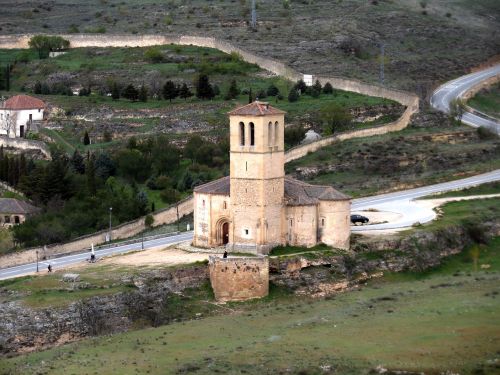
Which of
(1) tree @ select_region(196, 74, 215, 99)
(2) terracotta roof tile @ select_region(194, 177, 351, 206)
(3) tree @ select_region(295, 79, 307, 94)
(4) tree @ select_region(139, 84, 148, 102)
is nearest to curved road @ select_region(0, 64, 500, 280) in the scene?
(2) terracotta roof tile @ select_region(194, 177, 351, 206)

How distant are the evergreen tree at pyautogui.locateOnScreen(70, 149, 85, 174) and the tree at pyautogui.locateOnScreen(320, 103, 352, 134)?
1522cm

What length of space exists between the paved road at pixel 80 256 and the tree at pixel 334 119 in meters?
22.1

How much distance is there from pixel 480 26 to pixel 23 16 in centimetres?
3689

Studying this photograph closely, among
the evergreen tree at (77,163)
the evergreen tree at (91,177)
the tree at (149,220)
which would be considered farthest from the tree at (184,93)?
the tree at (149,220)

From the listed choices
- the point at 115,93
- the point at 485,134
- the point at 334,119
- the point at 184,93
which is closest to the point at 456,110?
the point at 485,134

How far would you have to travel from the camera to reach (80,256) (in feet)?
285

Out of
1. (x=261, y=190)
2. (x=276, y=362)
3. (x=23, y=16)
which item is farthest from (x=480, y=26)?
(x=276, y=362)

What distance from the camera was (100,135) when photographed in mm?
113125

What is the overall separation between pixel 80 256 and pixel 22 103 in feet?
104

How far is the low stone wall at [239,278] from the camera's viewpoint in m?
79.7

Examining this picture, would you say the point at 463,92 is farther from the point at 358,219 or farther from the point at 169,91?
the point at 358,219

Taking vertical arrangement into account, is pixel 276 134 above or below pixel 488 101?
above

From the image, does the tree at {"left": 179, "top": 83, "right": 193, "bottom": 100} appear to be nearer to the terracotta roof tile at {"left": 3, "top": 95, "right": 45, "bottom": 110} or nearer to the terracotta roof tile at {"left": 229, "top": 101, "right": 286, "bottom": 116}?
the terracotta roof tile at {"left": 3, "top": 95, "right": 45, "bottom": 110}

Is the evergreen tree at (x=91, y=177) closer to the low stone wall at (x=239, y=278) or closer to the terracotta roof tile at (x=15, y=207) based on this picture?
the terracotta roof tile at (x=15, y=207)
